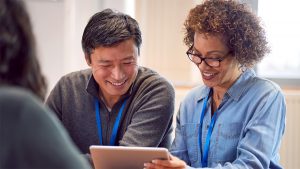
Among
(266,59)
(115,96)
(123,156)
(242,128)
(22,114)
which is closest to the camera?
(22,114)

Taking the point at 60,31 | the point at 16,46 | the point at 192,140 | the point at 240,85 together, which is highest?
the point at 16,46

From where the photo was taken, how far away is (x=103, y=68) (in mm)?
2174

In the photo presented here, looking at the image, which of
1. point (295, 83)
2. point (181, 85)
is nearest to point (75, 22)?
point (181, 85)

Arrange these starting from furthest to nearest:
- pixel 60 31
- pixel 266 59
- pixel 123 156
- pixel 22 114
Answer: pixel 266 59, pixel 60 31, pixel 123 156, pixel 22 114

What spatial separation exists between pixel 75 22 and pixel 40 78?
2489 mm

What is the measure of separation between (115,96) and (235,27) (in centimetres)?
62

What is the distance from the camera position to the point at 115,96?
88.3 inches

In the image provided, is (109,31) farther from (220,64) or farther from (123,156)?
(123,156)

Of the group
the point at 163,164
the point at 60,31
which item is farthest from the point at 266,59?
the point at 163,164

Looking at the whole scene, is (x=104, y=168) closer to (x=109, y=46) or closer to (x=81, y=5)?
(x=109, y=46)

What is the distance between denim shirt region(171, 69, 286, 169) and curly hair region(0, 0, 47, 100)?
1228 mm

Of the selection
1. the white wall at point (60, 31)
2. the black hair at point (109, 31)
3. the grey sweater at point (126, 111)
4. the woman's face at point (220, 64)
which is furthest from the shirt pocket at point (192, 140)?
the white wall at point (60, 31)

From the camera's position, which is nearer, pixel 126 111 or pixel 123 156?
pixel 123 156

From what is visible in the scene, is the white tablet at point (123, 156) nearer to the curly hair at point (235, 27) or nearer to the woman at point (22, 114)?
the curly hair at point (235, 27)
